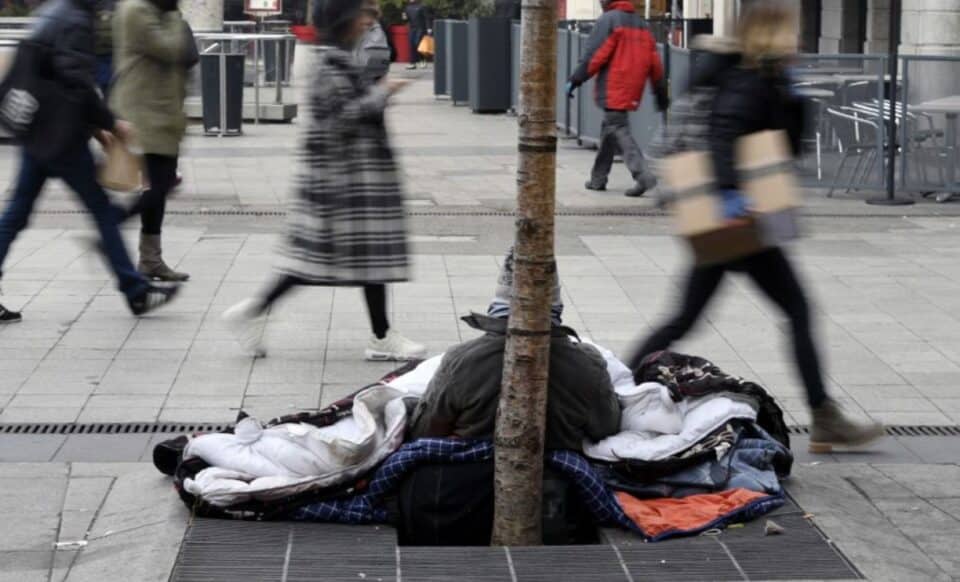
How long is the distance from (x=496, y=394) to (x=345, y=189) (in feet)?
7.41

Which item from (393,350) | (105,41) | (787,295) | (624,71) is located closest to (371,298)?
(393,350)

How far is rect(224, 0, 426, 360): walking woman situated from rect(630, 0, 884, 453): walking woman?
5.54ft

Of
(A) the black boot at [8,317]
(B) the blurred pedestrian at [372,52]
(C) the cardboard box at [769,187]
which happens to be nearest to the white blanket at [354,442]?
(C) the cardboard box at [769,187]

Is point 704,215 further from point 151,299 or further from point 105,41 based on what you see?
point 105,41

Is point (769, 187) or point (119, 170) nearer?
point (769, 187)

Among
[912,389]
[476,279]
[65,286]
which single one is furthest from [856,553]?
[65,286]

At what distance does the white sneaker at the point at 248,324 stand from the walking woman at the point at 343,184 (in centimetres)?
1

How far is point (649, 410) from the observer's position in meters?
5.59

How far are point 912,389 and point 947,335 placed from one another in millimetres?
1140

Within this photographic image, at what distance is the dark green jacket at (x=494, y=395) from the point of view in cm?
530

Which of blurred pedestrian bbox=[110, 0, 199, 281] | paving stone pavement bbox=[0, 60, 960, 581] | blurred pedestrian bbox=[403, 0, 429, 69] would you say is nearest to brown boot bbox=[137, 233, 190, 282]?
blurred pedestrian bbox=[110, 0, 199, 281]

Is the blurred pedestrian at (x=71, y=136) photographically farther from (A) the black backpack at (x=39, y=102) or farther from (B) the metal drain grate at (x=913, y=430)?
(B) the metal drain grate at (x=913, y=430)

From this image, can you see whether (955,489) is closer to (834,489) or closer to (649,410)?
(834,489)

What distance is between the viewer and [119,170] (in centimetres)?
850
